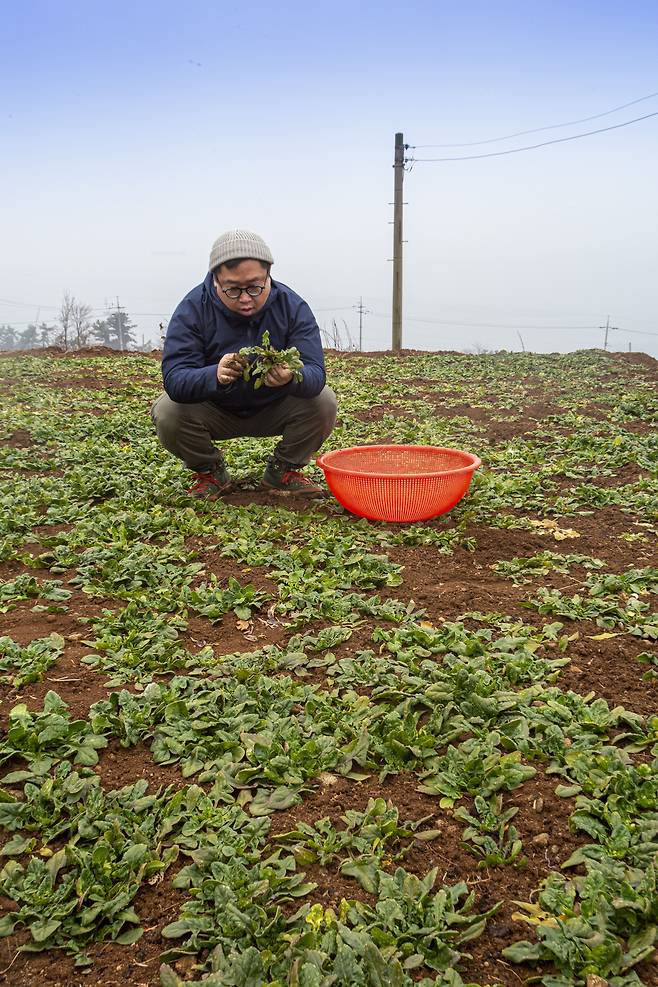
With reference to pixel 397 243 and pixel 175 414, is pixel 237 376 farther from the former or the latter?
pixel 397 243

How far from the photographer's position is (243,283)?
3.63 m

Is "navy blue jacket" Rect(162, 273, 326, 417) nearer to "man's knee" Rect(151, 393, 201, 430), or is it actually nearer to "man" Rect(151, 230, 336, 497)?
"man" Rect(151, 230, 336, 497)

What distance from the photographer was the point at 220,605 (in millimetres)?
2918

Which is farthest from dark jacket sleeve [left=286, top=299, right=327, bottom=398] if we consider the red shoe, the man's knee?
the red shoe

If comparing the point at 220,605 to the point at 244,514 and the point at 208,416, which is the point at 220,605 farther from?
the point at 208,416

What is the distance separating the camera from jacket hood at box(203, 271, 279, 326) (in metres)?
3.83

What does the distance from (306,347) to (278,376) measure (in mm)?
329

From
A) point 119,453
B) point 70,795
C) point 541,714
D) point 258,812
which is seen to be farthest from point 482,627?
point 119,453

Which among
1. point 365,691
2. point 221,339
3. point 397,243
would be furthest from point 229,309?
point 397,243

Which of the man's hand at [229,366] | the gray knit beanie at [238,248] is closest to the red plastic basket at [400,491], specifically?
the man's hand at [229,366]

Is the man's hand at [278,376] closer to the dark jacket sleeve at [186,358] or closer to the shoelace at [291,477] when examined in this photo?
the dark jacket sleeve at [186,358]

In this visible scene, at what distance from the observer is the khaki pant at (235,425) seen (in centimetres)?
410

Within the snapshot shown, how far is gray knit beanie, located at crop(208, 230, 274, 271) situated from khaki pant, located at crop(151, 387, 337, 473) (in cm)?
80

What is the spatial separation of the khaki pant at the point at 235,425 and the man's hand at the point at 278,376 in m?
0.40
